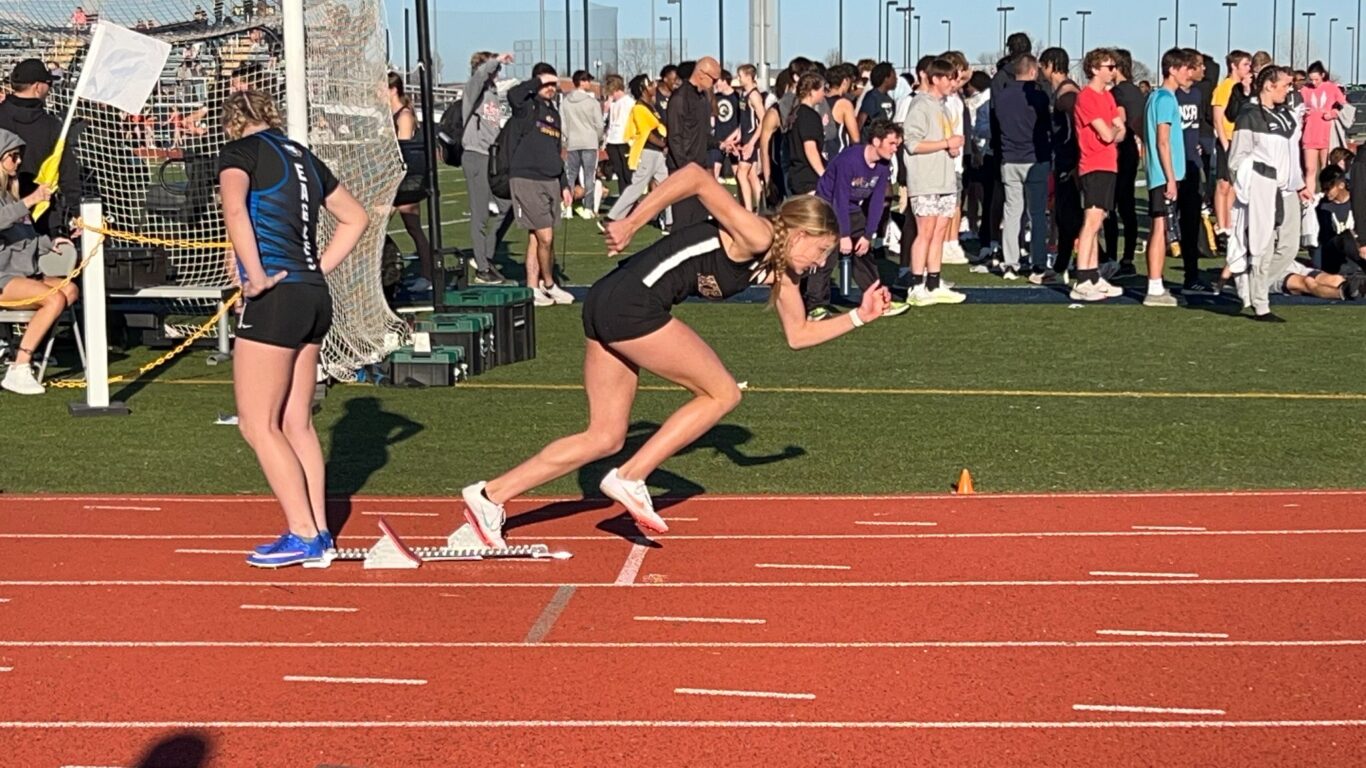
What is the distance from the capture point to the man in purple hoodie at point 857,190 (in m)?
16.2

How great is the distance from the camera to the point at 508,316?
13922 millimetres

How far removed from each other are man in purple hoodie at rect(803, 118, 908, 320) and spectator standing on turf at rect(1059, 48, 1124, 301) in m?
1.87

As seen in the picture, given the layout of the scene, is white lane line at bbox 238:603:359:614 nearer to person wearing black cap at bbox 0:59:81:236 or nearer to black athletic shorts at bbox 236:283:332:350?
black athletic shorts at bbox 236:283:332:350

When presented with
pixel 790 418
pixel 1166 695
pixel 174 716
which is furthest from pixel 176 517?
pixel 1166 695

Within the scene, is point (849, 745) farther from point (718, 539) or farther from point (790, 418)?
point (790, 418)

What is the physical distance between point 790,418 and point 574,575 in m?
3.99

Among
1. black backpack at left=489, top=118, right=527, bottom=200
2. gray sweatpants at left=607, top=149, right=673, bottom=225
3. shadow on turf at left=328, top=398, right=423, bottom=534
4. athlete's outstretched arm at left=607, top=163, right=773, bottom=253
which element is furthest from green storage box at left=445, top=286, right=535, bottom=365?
gray sweatpants at left=607, top=149, right=673, bottom=225

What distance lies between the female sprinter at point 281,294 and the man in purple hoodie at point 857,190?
8.62 metres

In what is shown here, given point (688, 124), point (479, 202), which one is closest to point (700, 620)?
point (688, 124)

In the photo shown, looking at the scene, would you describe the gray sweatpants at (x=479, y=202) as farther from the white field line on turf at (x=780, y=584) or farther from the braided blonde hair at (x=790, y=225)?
the braided blonde hair at (x=790, y=225)

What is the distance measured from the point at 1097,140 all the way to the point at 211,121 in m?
7.77

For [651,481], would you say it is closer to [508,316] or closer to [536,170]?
[508,316]

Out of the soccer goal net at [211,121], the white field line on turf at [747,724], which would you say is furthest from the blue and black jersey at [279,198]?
the soccer goal net at [211,121]

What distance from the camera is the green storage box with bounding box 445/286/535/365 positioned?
45.6 feet
